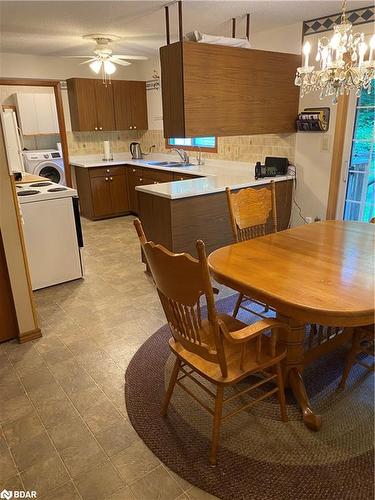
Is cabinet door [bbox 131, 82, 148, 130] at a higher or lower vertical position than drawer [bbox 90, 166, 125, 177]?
higher

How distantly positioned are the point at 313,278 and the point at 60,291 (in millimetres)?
2473

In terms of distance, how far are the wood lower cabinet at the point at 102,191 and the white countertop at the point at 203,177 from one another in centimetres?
13

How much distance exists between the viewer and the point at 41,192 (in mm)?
3324

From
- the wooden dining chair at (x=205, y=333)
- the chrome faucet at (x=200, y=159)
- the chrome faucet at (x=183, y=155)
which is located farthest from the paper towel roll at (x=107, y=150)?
the wooden dining chair at (x=205, y=333)

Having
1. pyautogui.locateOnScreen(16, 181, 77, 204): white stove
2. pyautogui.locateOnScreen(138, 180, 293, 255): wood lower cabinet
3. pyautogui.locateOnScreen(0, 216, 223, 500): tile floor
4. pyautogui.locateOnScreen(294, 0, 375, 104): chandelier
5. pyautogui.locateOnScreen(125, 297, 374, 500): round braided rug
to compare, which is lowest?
pyautogui.locateOnScreen(0, 216, 223, 500): tile floor

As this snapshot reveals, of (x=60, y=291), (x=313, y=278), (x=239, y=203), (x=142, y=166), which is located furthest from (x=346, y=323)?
(x=142, y=166)

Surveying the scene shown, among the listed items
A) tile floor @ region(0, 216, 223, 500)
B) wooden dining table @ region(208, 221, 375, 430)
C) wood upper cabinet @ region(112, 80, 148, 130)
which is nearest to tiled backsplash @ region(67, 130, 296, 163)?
wood upper cabinet @ region(112, 80, 148, 130)

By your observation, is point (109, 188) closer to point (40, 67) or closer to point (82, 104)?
point (82, 104)

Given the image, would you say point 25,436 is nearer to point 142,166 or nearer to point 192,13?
point 192,13

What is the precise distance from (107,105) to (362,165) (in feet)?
13.2

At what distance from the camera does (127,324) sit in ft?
9.16

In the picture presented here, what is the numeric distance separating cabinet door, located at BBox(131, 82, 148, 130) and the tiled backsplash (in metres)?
0.21

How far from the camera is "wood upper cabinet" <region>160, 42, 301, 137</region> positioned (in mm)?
2973

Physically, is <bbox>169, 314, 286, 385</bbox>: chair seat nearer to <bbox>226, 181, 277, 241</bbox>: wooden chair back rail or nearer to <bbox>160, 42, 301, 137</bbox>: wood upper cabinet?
<bbox>226, 181, 277, 241</bbox>: wooden chair back rail
